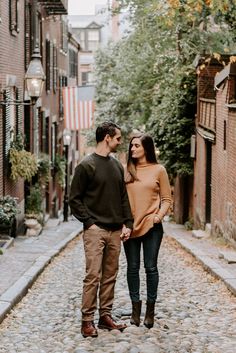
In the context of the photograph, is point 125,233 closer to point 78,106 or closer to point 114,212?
point 114,212

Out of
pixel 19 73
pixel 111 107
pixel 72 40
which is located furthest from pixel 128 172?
pixel 72 40

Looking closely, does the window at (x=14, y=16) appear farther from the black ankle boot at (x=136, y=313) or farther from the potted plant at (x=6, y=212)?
the black ankle boot at (x=136, y=313)

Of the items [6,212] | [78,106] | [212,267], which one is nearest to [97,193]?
[212,267]

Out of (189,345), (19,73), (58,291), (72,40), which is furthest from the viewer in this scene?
(72,40)

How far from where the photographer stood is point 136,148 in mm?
7172

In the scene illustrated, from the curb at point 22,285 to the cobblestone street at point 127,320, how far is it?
0.10 meters

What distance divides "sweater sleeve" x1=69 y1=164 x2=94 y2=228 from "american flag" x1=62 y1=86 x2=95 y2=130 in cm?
1792

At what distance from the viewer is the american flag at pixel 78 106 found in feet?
81.3

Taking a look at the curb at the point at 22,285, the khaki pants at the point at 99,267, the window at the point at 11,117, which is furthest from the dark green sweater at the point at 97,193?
the window at the point at 11,117

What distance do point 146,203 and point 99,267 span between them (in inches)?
30.7

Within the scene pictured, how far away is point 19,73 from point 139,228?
12.6 m

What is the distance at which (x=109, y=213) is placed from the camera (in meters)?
6.91

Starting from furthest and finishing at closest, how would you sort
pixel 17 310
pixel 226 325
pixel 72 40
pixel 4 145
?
pixel 72 40 → pixel 4 145 → pixel 17 310 → pixel 226 325

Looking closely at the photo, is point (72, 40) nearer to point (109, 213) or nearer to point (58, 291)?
point (58, 291)
